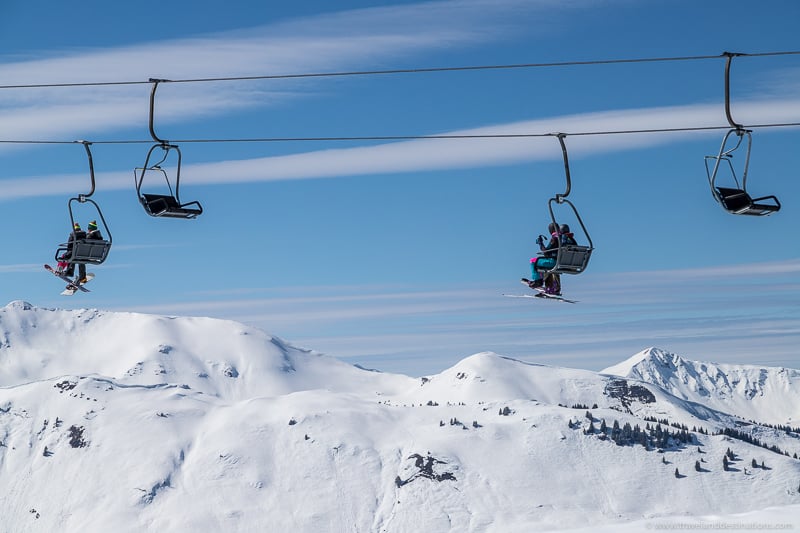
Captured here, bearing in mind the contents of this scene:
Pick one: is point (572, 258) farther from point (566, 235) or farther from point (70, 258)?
point (70, 258)

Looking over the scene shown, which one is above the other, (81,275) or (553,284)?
(553,284)

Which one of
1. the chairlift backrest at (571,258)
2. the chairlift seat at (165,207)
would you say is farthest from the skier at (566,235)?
the chairlift seat at (165,207)

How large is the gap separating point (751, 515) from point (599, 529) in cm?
746

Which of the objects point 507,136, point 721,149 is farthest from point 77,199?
point 721,149

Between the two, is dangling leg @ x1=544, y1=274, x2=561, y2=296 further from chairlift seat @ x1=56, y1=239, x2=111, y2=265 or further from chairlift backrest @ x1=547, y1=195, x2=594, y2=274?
chairlift seat @ x1=56, y1=239, x2=111, y2=265

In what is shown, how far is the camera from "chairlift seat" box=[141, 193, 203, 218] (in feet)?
111

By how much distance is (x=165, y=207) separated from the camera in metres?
34.0

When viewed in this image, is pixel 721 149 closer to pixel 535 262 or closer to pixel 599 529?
pixel 535 262

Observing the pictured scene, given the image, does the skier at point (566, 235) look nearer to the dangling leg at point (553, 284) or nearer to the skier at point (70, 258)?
the dangling leg at point (553, 284)

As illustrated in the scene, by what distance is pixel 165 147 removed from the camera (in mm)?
31812

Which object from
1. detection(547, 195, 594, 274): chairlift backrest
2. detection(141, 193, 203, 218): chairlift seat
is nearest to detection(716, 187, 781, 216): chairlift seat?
detection(547, 195, 594, 274): chairlift backrest

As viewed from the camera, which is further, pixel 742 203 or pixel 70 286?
pixel 70 286

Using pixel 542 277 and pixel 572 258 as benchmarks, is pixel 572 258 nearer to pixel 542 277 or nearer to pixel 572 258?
pixel 572 258

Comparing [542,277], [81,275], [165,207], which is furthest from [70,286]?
[542,277]
